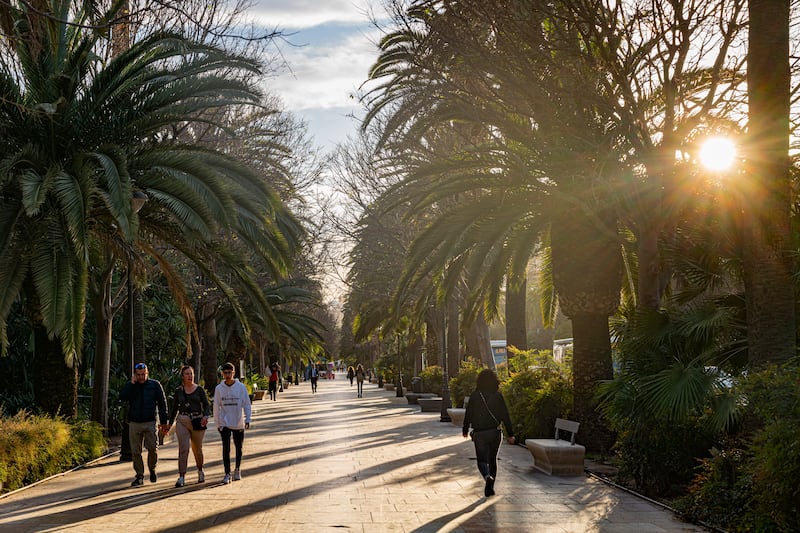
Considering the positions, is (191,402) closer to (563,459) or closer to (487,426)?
(487,426)

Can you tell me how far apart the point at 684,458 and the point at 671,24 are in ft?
23.8

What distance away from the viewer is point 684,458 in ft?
37.5

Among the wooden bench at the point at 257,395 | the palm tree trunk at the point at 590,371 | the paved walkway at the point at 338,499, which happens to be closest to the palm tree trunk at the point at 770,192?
the paved walkway at the point at 338,499

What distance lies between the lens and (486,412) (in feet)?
37.8

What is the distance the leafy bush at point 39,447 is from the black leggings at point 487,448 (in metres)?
6.32

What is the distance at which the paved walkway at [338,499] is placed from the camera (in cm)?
948

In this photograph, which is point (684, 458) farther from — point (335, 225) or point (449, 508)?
point (335, 225)

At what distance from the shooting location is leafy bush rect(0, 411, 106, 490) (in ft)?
42.0

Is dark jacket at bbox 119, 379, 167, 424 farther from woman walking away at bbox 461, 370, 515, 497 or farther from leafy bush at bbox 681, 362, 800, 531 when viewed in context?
leafy bush at bbox 681, 362, 800, 531

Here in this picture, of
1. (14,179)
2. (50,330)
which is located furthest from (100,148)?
(50,330)

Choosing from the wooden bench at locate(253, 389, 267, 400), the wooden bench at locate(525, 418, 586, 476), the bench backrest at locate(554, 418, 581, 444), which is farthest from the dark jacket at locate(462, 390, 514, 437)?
the wooden bench at locate(253, 389, 267, 400)

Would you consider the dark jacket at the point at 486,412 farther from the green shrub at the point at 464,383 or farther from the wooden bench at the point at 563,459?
the green shrub at the point at 464,383

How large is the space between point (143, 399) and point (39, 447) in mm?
2252

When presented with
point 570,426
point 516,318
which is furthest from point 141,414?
point 516,318
